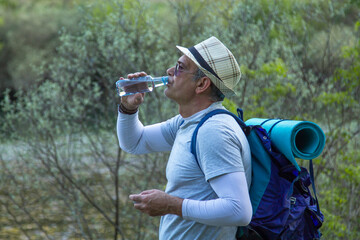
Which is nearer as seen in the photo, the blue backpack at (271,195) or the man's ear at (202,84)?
the blue backpack at (271,195)

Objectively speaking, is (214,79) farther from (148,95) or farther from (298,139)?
(148,95)

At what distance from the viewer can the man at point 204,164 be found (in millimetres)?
1604

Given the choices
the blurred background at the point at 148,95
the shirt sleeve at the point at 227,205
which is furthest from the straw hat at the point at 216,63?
the blurred background at the point at 148,95

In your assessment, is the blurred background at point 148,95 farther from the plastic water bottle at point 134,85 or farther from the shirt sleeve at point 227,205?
the shirt sleeve at point 227,205

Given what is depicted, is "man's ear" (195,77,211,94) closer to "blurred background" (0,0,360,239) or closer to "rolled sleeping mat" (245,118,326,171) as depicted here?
"rolled sleeping mat" (245,118,326,171)

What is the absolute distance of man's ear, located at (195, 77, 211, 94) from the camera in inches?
74.0

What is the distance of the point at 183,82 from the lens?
6.27 ft

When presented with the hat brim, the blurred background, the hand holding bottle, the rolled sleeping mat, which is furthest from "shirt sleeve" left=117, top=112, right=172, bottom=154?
the blurred background

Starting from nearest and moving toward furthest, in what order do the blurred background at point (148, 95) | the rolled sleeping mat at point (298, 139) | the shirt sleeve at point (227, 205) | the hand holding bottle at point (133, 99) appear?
1. the shirt sleeve at point (227, 205)
2. the rolled sleeping mat at point (298, 139)
3. the hand holding bottle at point (133, 99)
4. the blurred background at point (148, 95)

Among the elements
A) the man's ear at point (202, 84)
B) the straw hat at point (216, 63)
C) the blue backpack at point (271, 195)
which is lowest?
the blue backpack at point (271, 195)

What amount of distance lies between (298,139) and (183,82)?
0.53 meters

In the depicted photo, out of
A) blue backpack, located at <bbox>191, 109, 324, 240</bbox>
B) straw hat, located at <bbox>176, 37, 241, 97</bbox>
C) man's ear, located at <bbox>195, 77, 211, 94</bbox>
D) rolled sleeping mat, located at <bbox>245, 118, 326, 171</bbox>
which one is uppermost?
straw hat, located at <bbox>176, 37, 241, 97</bbox>

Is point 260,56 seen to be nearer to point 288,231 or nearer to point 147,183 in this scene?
point 147,183

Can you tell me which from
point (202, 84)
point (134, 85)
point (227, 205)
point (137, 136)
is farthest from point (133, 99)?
point (227, 205)
